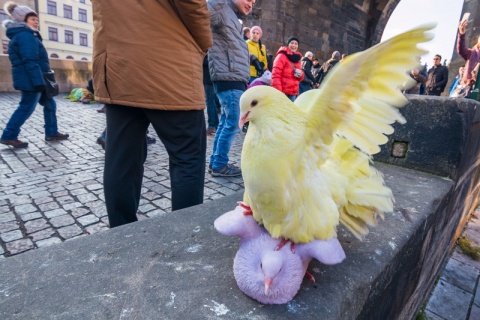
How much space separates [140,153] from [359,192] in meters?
1.47

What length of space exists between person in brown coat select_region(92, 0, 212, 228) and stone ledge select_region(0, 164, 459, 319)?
638mm

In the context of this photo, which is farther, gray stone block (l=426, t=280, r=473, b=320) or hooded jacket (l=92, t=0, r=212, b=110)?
gray stone block (l=426, t=280, r=473, b=320)

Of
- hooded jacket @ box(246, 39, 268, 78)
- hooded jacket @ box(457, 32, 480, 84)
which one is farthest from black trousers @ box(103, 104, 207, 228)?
hooded jacket @ box(457, 32, 480, 84)

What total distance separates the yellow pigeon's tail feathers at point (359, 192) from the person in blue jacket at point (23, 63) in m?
5.46

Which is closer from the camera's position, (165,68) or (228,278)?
(228,278)

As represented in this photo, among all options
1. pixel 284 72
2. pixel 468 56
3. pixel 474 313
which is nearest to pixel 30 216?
pixel 474 313

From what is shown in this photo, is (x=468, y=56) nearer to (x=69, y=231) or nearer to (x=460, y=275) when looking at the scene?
(x=460, y=275)

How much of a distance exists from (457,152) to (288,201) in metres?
1.94

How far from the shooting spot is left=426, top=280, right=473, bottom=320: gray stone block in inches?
98.6

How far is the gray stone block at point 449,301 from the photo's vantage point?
8.21ft

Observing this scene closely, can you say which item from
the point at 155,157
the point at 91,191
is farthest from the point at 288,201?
the point at 155,157

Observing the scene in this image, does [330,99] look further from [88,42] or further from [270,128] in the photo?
[88,42]

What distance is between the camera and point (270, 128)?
0.90 metres

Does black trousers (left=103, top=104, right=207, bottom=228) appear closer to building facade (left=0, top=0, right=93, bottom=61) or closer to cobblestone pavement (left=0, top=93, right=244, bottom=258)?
cobblestone pavement (left=0, top=93, right=244, bottom=258)
